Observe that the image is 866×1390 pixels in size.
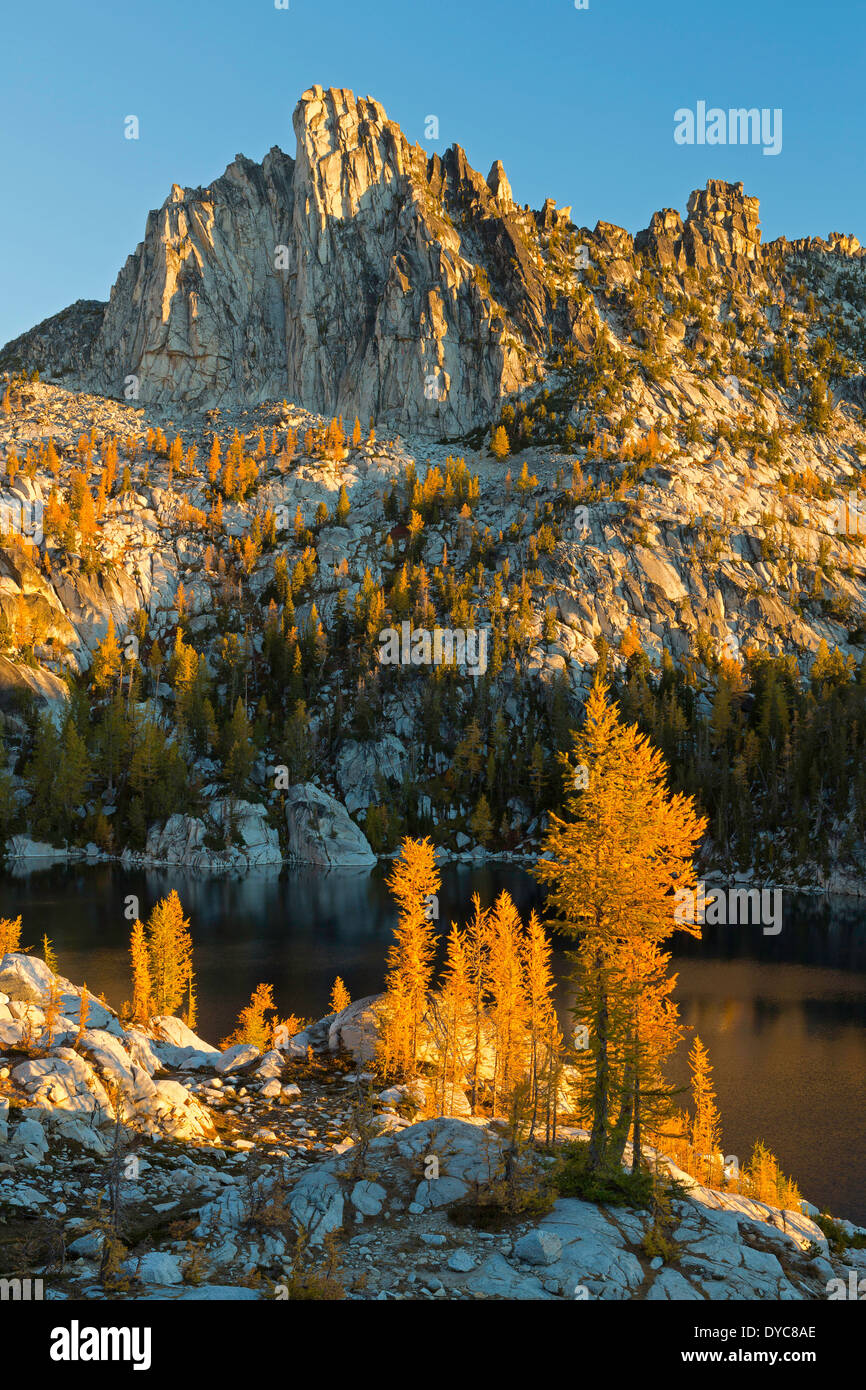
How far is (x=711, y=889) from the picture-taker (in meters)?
115

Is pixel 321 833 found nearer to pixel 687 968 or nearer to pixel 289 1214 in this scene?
pixel 687 968

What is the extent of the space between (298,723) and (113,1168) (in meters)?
138

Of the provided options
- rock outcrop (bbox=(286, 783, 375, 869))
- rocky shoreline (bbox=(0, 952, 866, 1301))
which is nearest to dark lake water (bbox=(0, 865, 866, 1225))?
rock outcrop (bbox=(286, 783, 375, 869))

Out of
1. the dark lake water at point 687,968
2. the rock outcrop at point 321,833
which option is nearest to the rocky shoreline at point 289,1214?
the dark lake water at point 687,968

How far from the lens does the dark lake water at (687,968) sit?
135 ft

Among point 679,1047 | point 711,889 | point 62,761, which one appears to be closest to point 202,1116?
point 679,1047

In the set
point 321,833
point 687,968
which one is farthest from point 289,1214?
point 321,833

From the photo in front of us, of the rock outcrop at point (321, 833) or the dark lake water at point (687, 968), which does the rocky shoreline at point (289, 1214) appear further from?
the rock outcrop at point (321, 833)

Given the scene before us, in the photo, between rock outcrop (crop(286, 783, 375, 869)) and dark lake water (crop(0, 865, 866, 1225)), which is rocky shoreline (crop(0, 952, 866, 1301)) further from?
rock outcrop (crop(286, 783, 375, 869))

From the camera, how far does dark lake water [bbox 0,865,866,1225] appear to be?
41.2m

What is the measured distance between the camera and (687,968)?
251ft

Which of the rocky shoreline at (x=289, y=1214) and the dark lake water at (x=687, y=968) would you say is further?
the dark lake water at (x=687, y=968)

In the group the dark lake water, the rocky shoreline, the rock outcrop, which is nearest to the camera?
the rocky shoreline
